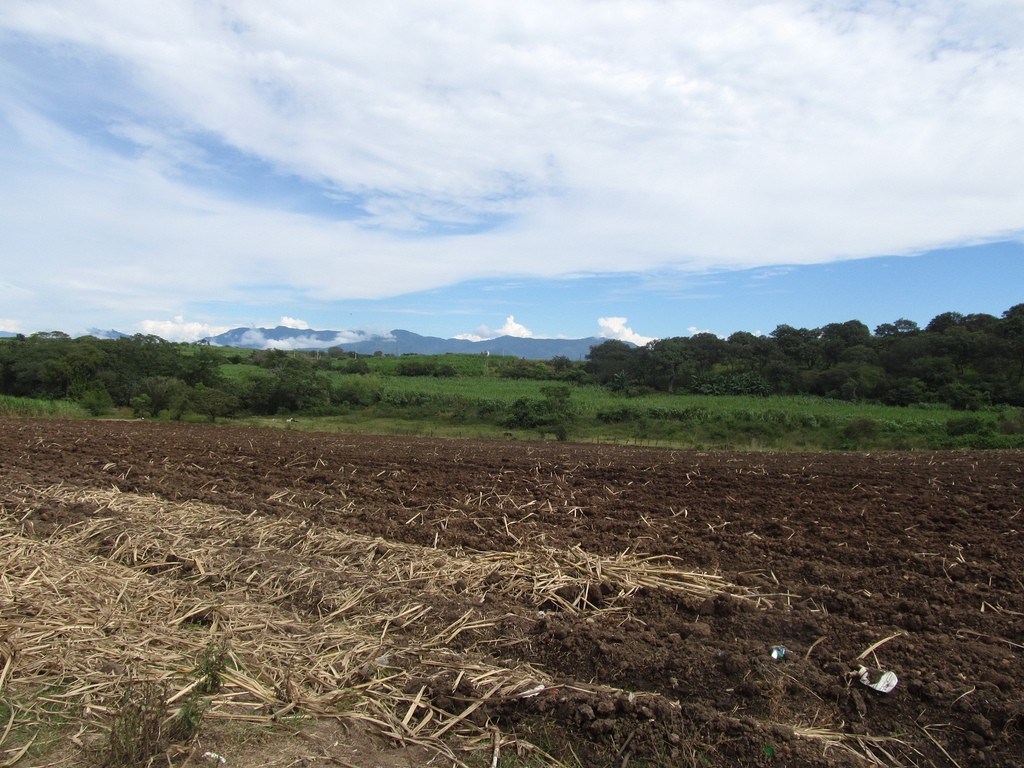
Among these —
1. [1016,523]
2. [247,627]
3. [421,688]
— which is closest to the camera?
[421,688]

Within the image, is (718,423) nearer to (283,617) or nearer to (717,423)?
(717,423)

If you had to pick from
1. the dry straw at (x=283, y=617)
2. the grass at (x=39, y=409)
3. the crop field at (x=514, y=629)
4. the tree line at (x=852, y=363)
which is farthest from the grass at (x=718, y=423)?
the dry straw at (x=283, y=617)

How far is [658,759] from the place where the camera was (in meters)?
3.50

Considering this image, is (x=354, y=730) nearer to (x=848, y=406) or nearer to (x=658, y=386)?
(x=848, y=406)

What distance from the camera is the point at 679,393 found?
51531 millimetres

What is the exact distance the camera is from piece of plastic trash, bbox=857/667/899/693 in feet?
13.2

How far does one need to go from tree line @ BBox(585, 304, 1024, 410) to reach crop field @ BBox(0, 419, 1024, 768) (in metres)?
36.8

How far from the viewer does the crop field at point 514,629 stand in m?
3.66

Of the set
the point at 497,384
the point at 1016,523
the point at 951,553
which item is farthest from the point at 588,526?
the point at 497,384

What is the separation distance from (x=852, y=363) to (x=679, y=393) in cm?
1191

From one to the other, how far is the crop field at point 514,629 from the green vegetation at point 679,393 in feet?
58.8

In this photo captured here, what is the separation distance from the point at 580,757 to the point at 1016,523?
6.75 metres

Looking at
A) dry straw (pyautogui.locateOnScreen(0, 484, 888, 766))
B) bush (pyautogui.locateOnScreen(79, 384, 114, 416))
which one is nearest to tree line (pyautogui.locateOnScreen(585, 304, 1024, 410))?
bush (pyautogui.locateOnScreen(79, 384, 114, 416))

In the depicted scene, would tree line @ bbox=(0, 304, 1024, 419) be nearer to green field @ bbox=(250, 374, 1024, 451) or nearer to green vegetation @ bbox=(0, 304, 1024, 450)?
green vegetation @ bbox=(0, 304, 1024, 450)
